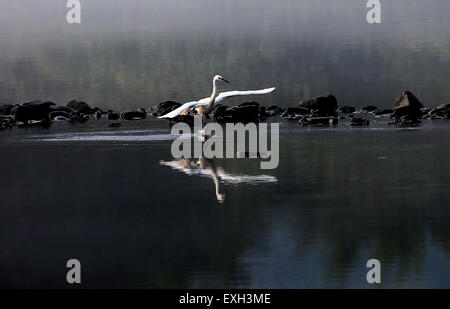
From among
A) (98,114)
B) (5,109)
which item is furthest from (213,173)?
(5,109)

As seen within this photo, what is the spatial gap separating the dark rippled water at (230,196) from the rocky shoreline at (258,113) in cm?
141

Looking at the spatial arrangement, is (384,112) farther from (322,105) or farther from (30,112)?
(30,112)

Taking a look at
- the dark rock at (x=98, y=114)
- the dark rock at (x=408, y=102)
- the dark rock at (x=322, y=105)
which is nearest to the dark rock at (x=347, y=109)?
the dark rock at (x=322, y=105)

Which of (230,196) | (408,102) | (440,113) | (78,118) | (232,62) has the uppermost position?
(232,62)

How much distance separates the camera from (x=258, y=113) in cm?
4356

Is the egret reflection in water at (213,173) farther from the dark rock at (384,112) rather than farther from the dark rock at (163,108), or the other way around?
the dark rock at (163,108)

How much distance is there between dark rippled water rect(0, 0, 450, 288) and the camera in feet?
71.6

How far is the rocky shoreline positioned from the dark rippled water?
1413 millimetres

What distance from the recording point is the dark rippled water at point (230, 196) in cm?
2181

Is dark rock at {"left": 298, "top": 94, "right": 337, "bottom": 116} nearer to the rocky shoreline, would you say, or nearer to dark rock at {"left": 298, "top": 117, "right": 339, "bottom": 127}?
the rocky shoreline

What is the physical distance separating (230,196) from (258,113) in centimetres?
1601

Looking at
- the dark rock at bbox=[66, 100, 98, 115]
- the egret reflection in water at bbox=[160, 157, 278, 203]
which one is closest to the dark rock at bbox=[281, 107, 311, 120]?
the dark rock at bbox=[66, 100, 98, 115]

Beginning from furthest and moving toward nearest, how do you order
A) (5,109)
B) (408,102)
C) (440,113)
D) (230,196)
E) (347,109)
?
1. (5,109)
2. (347,109)
3. (408,102)
4. (440,113)
5. (230,196)
